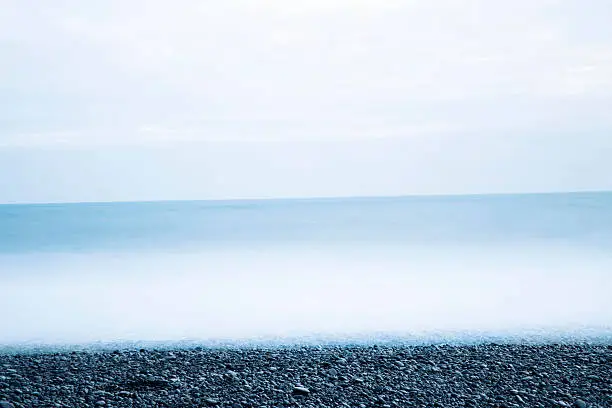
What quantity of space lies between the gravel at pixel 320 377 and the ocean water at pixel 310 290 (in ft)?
4.14

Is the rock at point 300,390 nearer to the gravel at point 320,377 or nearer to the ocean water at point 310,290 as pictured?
the gravel at point 320,377

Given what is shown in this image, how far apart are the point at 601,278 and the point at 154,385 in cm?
1158

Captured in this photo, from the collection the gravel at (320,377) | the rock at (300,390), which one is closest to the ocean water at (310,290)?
the gravel at (320,377)

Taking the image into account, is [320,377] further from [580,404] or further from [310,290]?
[310,290]

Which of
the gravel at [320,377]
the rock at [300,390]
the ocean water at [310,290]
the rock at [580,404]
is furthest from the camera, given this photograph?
the ocean water at [310,290]

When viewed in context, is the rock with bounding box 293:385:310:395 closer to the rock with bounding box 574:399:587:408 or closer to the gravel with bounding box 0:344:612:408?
the gravel with bounding box 0:344:612:408

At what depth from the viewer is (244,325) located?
8.70 metres

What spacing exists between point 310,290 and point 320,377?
713 cm

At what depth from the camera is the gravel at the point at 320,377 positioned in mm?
4730

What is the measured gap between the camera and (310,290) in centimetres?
1239

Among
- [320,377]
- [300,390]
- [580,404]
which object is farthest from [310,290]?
[580,404]

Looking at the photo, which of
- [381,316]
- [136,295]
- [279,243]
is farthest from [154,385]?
[279,243]

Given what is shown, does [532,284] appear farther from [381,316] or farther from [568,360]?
[568,360]

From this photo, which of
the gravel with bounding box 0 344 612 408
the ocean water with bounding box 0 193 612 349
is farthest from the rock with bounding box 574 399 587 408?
the ocean water with bounding box 0 193 612 349
